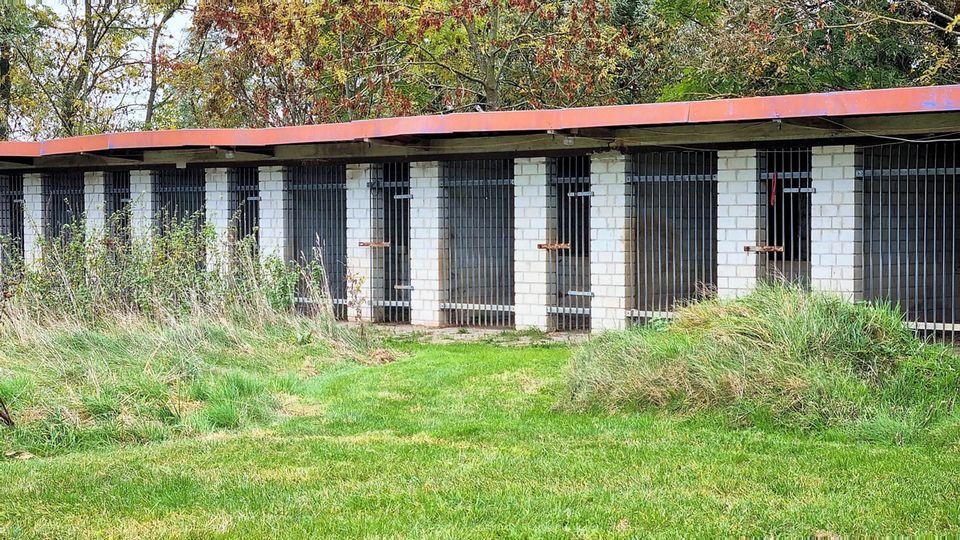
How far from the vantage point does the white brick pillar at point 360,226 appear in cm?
1755

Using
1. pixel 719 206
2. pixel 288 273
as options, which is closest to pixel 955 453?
pixel 719 206

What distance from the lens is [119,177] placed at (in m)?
20.8

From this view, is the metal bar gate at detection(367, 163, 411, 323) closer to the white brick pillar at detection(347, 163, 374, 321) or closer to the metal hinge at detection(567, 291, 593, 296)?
the white brick pillar at detection(347, 163, 374, 321)

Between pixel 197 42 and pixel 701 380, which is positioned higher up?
pixel 197 42

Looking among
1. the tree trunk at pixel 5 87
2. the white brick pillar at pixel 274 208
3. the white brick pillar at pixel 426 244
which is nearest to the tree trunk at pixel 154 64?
the tree trunk at pixel 5 87

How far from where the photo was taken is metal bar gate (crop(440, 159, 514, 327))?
16953 millimetres

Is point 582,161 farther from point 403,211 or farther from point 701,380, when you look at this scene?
point 701,380

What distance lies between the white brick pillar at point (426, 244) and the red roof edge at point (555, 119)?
142 centimetres

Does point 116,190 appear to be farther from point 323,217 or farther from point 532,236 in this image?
point 532,236

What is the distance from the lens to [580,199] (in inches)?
674

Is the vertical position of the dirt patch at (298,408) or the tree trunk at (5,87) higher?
the tree trunk at (5,87)

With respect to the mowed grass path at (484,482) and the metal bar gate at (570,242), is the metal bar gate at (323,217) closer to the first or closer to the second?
the metal bar gate at (570,242)

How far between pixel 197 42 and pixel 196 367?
67.9ft

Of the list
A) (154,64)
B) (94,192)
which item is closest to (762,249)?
(94,192)
